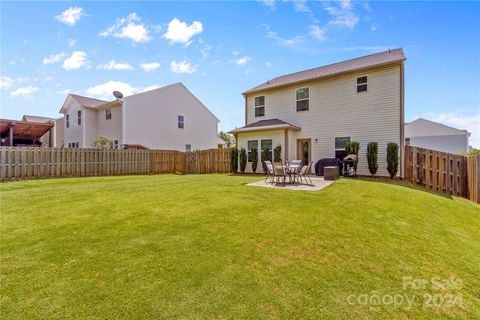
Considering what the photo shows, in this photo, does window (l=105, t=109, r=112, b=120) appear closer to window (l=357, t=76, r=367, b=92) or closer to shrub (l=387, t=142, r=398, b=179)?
window (l=357, t=76, r=367, b=92)

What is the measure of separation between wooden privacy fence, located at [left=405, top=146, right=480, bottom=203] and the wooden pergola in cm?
2773

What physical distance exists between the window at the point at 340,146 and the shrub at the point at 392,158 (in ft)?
7.85

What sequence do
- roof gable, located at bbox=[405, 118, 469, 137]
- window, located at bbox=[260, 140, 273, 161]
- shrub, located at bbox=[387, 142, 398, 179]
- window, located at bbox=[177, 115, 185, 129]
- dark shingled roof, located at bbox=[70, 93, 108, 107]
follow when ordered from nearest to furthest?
1. shrub, located at bbox=[387, 142, 398, 179]
2. window, located at bbox=[260, 140, 273, 161]
3. dark shingled roof, located at bbox=[70, 93, 108, 107]
4. window, located at bbox=[177, 115, 185, 129]
5. roof gable, located at bbox=[405, 118, 469, 137]

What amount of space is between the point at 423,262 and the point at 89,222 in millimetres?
5874

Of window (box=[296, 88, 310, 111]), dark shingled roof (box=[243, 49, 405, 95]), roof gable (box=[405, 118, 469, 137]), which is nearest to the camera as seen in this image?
dark shingled roof (box=[243, 49, 405, 95])

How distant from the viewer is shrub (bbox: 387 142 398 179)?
11852mm

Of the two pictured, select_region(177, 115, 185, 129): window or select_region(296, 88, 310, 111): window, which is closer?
select_region(296, 88, 310, 111): window

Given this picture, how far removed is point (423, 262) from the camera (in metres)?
3.54

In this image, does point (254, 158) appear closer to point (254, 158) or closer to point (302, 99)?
point (254, 158)

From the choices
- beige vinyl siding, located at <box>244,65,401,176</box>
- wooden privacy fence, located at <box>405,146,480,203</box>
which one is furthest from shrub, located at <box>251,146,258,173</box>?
wooden privacy fence, located at <box>405,146,480,203</box>

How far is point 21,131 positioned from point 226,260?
26823mm

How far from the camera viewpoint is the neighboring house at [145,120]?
67.3 ft

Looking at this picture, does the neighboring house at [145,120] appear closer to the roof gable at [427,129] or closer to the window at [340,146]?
the window at [340,146]

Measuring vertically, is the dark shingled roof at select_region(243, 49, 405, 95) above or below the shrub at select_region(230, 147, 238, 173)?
above
